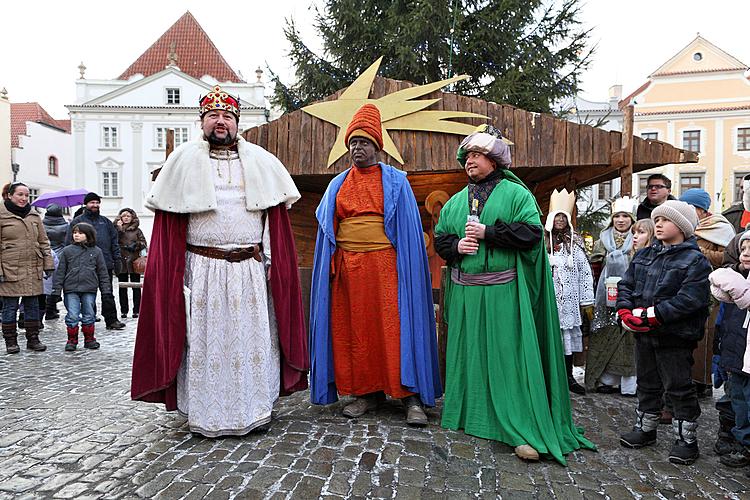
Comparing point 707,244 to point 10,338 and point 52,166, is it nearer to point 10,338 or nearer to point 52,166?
point 10,338

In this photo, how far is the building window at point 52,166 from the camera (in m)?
30.9

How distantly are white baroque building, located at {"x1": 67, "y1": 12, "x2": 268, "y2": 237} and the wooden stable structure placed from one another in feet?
70.2

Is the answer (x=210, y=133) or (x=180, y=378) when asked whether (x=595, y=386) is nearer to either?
(x=180, y=378)

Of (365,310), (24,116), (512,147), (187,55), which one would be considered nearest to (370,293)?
(365,310)

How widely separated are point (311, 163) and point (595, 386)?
363cm

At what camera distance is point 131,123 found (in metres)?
27.3

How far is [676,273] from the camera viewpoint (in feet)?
10.1

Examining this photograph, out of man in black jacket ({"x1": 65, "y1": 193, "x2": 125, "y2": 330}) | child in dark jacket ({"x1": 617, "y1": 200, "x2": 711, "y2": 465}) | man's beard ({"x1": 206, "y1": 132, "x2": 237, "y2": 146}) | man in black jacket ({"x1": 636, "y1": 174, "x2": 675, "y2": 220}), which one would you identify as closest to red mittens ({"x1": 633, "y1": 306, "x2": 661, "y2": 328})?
child in dark jacket ({"x1": 617, "y1": 200, "x2": 711, "y2": 465})

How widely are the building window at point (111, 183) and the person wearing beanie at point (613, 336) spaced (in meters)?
27.3

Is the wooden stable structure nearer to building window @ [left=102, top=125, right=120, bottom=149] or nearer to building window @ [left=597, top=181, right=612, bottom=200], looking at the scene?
building window @ [left=597, top=181, right=612, bottom=200]

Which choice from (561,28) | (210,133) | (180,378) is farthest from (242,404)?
(561,28)

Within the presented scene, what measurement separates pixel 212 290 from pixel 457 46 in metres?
8.31

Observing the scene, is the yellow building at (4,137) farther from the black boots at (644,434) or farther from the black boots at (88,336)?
the black boots at (644,434)

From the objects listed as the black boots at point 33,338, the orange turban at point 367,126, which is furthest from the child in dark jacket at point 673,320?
the black boots at point 33,338
